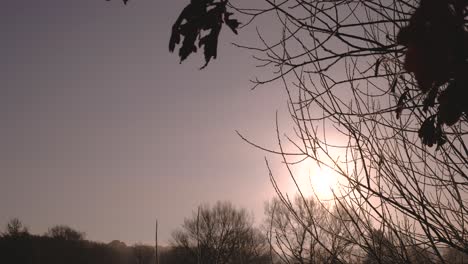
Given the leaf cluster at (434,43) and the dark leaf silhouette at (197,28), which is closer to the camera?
the leaf cluster at (434,43)

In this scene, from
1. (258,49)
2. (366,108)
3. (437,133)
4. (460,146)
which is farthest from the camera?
(366,108)

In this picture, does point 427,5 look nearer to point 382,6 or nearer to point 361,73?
point 382,6

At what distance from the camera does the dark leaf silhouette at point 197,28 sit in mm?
1232

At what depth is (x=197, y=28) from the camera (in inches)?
49.4

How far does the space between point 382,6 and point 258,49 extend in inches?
30.2

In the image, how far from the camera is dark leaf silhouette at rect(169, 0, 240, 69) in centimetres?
123

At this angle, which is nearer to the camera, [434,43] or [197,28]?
[434,43]

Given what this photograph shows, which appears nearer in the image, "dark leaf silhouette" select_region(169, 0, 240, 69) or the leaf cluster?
the leaf cluster

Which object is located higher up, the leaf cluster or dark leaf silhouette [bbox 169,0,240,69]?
dark leaf silhouette [bbox 169,0,240,69]

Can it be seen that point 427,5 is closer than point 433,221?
Yes

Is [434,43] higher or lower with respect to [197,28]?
lower

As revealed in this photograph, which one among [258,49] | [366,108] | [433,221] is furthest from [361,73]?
[433,221]

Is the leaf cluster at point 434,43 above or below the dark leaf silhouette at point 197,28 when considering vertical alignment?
below

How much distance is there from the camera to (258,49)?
2311mm
